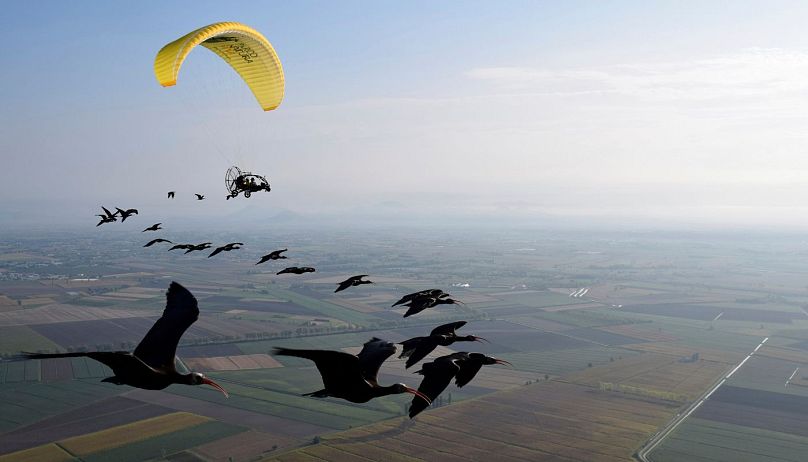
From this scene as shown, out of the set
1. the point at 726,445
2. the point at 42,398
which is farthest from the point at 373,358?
the point at 42,398

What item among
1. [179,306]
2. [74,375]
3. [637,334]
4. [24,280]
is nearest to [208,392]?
[74,375]

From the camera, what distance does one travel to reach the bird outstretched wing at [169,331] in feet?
34.0

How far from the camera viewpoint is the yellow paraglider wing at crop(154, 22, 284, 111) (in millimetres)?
21594

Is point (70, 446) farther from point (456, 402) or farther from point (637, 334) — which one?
point (637, 334)

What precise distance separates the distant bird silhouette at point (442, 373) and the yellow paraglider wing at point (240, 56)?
46.8ft

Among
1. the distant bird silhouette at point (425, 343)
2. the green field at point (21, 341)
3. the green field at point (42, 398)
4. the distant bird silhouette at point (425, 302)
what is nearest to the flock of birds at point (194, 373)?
the distant bird silhouette at point (425, 343)

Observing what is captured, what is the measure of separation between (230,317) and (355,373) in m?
122

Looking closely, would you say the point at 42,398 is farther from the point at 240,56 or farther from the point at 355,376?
the point at 355,376

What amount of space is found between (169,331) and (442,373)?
5.10 m

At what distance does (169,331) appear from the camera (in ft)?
34.6

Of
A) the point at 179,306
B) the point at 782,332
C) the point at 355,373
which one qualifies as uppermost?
the point at 179,306

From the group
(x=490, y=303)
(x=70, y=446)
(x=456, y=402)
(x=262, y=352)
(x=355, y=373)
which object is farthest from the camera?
(x=490, y=303)

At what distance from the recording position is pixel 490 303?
→ 156 m

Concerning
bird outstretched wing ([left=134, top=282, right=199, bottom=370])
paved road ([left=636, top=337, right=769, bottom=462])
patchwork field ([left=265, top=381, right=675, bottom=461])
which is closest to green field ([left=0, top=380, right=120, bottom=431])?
patchwork field ([left=265, top=381, right=675, bottom=461])
